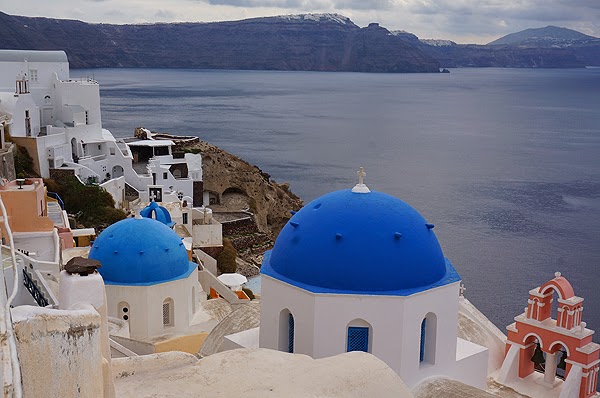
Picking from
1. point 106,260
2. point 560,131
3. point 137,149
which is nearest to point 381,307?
point 106,260

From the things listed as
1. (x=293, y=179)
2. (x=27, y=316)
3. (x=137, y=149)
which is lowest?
(x=293, y=179)

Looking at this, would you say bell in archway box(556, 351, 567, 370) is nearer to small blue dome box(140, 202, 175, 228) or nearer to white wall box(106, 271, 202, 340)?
white wall box(106, 271, 202, 340)

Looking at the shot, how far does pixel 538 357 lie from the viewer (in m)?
14.2

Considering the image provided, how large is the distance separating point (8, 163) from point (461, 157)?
42.6 metres

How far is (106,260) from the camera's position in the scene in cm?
1513


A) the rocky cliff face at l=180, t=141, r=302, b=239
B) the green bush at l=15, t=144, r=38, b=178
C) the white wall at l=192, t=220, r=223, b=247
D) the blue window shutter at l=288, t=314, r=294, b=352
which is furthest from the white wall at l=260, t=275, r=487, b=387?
the rocky cliff face at l=180, t=141, r=302, b=239

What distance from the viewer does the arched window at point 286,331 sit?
1103 cm

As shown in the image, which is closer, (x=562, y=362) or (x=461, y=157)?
(x=562, y=362)

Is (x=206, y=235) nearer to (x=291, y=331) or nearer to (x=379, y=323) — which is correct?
(x=291, y=331)

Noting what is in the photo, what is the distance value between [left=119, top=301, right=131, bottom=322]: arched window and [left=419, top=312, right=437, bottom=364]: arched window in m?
6.92

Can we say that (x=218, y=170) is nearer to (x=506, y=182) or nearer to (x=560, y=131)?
(x=506, y=182)

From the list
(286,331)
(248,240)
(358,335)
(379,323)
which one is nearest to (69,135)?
(248,240)

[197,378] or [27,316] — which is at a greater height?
[27,316]

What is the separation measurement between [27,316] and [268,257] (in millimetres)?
6290
